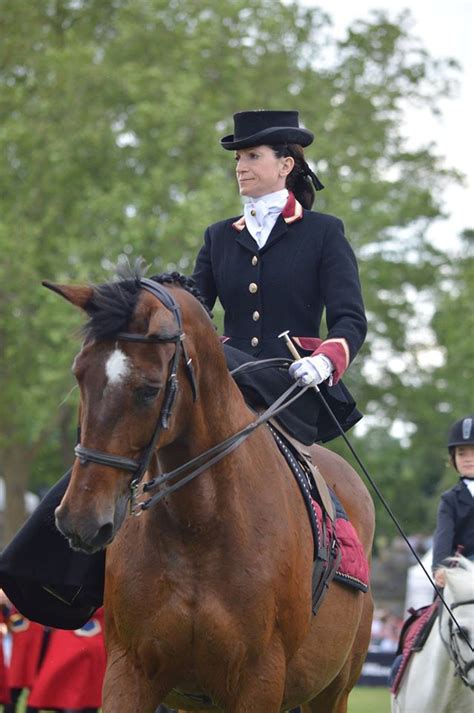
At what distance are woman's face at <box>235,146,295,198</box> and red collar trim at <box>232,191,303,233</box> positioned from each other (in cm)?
14

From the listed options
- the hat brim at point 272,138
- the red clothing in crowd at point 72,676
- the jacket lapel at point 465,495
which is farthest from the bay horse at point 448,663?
the red clothing in crowd at point 72,676

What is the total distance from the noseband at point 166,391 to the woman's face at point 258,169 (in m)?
1.40

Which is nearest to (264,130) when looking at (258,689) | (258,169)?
(258,169)

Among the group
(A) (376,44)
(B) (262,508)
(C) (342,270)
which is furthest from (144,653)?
(A) (376,44)

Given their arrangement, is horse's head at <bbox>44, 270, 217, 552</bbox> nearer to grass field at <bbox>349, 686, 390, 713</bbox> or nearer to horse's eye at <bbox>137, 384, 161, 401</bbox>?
horse's eye at <bbox>137, 384, 161, 401</bbox>

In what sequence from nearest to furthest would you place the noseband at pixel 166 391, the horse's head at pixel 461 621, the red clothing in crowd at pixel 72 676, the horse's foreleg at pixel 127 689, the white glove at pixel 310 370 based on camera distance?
1. the noseband at pixel 166 391
2. the horse's foreleg at pixel 127 689
3. the white glove at pixel 310 370
4. the horse's head at pixel 461 621
5. the red clothing in crowd at pixel 72 676

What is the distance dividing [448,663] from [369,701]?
1192 cm

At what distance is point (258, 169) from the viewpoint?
696 centimetres

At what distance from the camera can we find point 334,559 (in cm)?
687

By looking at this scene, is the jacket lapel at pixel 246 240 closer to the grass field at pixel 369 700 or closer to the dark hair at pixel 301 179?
the dark hair at pixel 301 179

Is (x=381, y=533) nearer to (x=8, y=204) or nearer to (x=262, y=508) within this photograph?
(x=8, y=204)

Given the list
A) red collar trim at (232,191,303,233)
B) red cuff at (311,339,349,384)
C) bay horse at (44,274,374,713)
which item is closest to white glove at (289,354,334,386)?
red cuff at (311,339,349,384)

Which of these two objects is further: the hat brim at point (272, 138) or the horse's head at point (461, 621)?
the horse's head at point (461, 621)

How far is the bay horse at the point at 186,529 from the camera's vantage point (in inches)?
210
